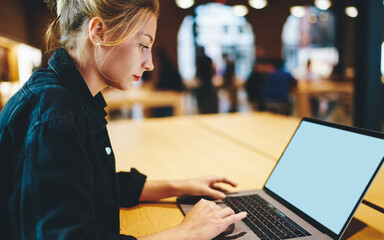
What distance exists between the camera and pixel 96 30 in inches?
29.3

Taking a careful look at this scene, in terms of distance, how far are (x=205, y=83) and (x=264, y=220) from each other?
6599 millimetres

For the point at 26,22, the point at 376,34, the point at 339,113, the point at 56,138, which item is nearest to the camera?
the point at 56,138

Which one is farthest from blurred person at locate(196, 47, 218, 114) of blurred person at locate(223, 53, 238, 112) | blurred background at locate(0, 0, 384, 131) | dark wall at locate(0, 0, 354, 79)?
dark wall at locate(0, 0, 354, 79)

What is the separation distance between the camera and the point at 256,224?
0.78 m

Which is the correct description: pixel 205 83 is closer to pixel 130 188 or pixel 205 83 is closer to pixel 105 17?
pixel 130 188

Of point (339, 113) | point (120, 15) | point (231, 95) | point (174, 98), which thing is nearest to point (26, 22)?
point (174, 98)

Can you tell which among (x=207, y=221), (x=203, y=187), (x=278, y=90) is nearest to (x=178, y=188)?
(x=203, y=187)

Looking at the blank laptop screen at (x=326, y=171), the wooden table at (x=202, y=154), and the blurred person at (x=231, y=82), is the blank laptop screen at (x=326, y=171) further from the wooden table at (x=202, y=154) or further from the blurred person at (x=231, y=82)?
the blurred person at (x=231, y=82)

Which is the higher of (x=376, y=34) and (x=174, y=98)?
(x=376, y=34)

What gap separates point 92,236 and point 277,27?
32.5ft

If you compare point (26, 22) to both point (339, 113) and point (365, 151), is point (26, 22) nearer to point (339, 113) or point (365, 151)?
point (339, 113)

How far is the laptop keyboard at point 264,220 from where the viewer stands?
73cm

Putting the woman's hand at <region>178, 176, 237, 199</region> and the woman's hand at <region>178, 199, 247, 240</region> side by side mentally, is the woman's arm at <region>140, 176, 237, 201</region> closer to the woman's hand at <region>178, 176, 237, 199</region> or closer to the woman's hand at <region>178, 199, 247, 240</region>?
the woman's hand at <region>178, 176, 237, 199</region>

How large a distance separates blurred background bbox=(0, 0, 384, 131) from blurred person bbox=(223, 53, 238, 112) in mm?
27
